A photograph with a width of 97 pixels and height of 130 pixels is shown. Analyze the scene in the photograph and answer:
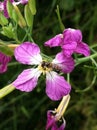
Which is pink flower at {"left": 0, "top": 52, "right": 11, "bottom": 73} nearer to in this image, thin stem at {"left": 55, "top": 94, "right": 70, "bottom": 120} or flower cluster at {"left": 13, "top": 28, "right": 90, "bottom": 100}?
flower cluster at {"left": 13, "top": 28, "right": 90, "bottom": 100}

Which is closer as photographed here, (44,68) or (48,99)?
(44,68)

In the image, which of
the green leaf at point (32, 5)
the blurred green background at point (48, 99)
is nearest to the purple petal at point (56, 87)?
the green leaf at point (32, 5)

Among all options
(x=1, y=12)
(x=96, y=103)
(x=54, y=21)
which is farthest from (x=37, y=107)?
(x=1, y=12)

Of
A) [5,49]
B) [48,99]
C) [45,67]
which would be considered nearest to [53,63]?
[45,67]

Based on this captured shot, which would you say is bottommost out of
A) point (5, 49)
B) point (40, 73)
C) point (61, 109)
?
point (61, 109)

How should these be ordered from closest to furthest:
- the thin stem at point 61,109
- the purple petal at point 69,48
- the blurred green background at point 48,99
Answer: the purple petal at point 69,48, the thin stem at point 61,109, the blurred green background at point 48,99

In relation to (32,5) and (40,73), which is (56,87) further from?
(32,5)

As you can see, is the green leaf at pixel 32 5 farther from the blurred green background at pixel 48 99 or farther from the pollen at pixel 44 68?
the blurred green background at pixel 48 99

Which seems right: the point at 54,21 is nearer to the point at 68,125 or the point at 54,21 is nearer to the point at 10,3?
the point at 68,125

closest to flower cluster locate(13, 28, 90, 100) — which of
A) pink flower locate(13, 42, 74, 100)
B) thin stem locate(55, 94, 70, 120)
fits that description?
pink flower locate(13, 42, 74, 100)
